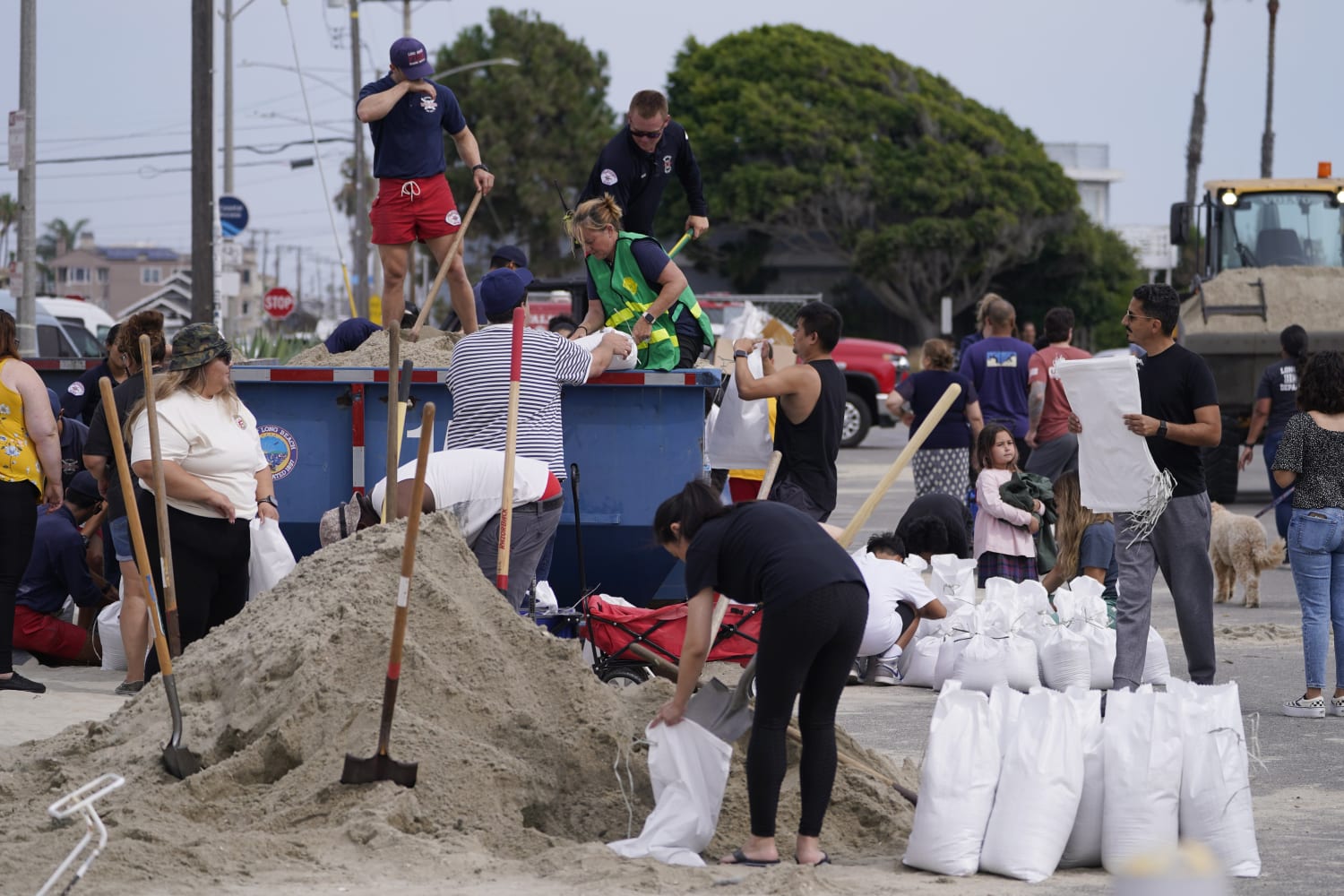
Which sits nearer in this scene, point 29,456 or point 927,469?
point 29,456

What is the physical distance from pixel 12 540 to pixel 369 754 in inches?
134

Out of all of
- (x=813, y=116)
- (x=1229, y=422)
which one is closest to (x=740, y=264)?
(x=813, y=116)

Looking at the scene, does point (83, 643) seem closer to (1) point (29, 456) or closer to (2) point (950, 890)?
(1) point (29, 456)

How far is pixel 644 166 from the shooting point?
960cm

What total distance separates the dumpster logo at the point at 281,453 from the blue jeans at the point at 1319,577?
16.2ft

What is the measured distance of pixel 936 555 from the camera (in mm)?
9328

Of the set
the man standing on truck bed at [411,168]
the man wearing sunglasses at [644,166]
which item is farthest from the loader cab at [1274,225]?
the man standing on truck bed at [411,168]

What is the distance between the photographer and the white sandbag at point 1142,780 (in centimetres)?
520

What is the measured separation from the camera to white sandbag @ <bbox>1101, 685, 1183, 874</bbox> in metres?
5.20

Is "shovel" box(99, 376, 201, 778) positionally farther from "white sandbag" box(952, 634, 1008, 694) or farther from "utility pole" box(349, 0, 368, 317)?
"utility pole" box(349, 0, 368, 317)

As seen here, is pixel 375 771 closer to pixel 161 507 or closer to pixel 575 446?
pixel 161 507

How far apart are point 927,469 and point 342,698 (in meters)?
6.71

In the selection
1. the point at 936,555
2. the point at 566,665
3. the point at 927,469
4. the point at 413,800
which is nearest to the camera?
the point at 413,800

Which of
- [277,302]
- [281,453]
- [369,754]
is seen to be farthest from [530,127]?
[369,754]
